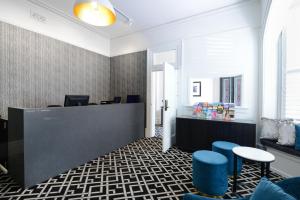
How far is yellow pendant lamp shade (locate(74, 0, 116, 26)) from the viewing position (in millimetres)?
1641

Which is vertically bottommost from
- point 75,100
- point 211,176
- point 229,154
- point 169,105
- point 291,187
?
point 211,176

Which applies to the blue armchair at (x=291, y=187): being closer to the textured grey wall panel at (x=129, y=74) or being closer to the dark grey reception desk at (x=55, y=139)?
the dark grey reception desk at (x=55, y=139)

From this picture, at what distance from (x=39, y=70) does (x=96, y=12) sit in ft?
8.80

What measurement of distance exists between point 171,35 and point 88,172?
158 inches

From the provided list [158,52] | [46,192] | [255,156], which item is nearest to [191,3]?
[158,52]

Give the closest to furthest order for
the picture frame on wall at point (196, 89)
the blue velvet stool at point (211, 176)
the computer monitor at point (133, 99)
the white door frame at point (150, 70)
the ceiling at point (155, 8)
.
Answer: the blue velvet stool at point (211, 176) → the ceiling at point (155, 8) → the picture frame on wall at point (196, 89) → the white door frame at point (150, 70) → the computer monitor at point (133, 99)

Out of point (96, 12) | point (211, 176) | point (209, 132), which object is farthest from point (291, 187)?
point (96, 12)

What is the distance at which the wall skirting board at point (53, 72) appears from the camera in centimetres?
312

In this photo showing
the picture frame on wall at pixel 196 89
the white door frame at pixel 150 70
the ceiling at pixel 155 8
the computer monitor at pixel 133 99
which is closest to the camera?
the ceiling at pixel 155 8

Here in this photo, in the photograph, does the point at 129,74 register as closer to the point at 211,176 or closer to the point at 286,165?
the point at 211,176

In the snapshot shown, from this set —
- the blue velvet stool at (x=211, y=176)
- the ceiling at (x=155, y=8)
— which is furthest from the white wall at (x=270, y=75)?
the blue velvet stool at (x=211, y=176)

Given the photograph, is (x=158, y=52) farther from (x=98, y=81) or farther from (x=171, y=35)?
(x=98, y=81)

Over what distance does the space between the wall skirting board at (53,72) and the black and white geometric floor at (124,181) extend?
185 cm

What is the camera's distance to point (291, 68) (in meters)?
2.85
